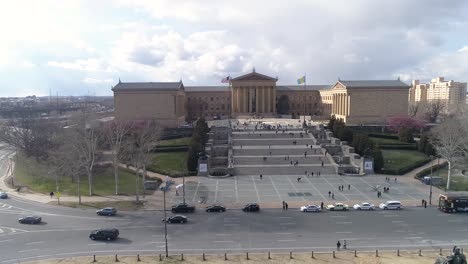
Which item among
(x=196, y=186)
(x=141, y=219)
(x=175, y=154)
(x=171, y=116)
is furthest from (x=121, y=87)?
(x=141, y=219)

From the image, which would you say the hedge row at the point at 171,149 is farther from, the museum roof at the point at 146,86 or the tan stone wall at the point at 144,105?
the museum roof at the point at 146,86

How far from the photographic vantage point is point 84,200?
48.5 metres

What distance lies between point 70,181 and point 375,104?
86.6 metres

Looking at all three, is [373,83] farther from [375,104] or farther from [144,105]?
[144,105]

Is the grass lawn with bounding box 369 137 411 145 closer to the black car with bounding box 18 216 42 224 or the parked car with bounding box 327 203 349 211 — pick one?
the parked car with bounding box 327 203 349 211

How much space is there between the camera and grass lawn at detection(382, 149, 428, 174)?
220 feet

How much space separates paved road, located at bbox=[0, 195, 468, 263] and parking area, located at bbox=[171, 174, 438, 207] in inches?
192

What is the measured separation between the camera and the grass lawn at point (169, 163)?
6419 cm

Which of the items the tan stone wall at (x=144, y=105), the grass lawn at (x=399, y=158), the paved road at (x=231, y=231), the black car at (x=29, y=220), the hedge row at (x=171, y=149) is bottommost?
the paved road at (x=231, y=231)

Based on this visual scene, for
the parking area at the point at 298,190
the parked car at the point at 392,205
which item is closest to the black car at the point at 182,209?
the parking area at the point at 298,190

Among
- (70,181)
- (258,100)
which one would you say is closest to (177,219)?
(70,181)

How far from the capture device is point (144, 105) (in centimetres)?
10425

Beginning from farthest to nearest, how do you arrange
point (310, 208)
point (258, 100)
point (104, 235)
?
point (258, 100)
point (310, 208)
point (104, 235)

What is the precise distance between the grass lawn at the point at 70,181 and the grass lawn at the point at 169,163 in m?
5.15
